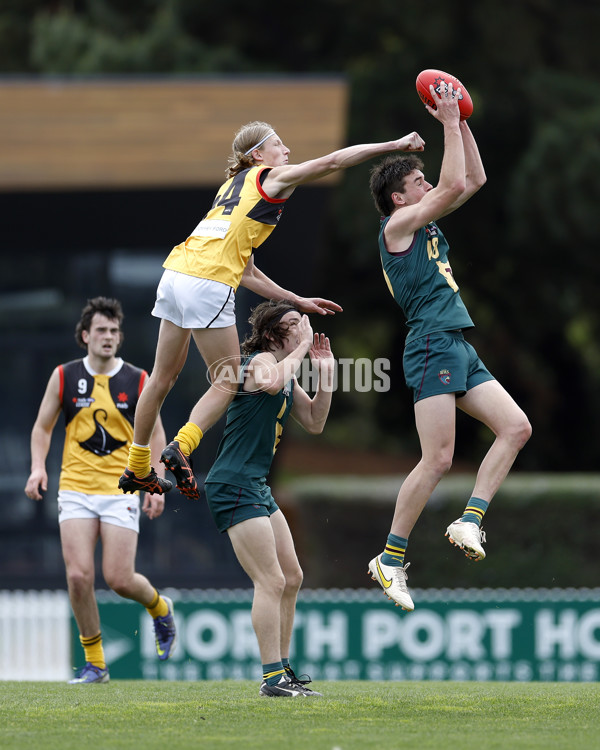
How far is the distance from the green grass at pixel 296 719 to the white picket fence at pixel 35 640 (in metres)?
4.82

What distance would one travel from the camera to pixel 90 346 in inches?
330

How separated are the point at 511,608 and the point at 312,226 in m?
6.44

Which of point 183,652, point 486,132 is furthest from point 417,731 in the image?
point 486,132

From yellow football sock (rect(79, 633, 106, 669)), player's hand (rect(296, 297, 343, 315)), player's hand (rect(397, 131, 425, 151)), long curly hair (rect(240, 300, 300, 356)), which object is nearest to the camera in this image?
player's hand (rect(397, 131, 425, 151))

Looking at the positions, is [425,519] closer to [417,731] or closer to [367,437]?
[417,731]

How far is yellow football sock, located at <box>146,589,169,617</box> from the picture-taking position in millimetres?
8633

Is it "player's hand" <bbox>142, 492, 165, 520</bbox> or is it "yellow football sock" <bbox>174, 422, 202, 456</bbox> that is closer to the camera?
"yellow football sock" <bbox>174, 422, 202, 456</bbox>

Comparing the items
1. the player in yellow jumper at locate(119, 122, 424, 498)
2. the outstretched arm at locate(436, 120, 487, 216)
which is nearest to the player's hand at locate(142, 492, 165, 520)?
the player in yellow jumper at locate(119, 122, 424, 498)

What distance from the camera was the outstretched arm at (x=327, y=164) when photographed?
6.27 m

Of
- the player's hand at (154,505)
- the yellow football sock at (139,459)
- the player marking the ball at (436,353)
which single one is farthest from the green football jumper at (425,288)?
the player's hand at (154,505)

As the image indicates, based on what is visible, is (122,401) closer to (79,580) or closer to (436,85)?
(79,580)

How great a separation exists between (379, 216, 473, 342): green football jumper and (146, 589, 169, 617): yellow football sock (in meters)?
3.12

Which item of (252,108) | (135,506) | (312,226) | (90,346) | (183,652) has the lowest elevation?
(183,652)

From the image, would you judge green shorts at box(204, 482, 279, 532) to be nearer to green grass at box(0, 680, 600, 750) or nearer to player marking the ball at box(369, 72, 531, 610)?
player marking the ball at box(369, 72, 531, 610)
